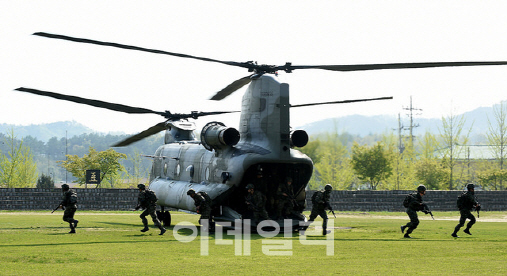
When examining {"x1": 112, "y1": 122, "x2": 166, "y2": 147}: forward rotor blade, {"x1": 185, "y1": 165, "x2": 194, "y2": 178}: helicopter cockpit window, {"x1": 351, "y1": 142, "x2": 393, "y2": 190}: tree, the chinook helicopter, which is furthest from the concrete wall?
{"x1": 351, "y1": 142, "x2": 393, "y2": 190}: tree

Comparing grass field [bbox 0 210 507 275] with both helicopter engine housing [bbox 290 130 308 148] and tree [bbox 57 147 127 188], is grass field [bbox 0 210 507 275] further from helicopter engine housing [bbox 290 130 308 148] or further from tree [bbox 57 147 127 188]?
tree [bbox 57 147 127 188]

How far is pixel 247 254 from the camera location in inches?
568

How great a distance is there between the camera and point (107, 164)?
67.1m

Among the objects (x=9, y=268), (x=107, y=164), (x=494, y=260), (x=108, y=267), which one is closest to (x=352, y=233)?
(x=494, y=260)

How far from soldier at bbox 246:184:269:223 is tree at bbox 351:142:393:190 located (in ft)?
141

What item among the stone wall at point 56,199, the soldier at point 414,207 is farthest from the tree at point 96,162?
the soldier at point 414,207

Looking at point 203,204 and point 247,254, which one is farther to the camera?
point 203,204

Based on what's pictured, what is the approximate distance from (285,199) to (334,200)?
2089 cm

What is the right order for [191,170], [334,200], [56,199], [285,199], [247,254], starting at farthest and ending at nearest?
[334,200] < [56,199] < [191,170] < [285,199] < [247,254]

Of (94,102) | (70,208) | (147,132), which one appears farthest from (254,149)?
(147,132)

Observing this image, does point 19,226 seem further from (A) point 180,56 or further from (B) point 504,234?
(B) point 504,234

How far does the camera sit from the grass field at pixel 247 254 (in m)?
11.7

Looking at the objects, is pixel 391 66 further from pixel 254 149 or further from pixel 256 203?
pixel 256 203

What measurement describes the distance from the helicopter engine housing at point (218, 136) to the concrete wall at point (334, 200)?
19.8 m
